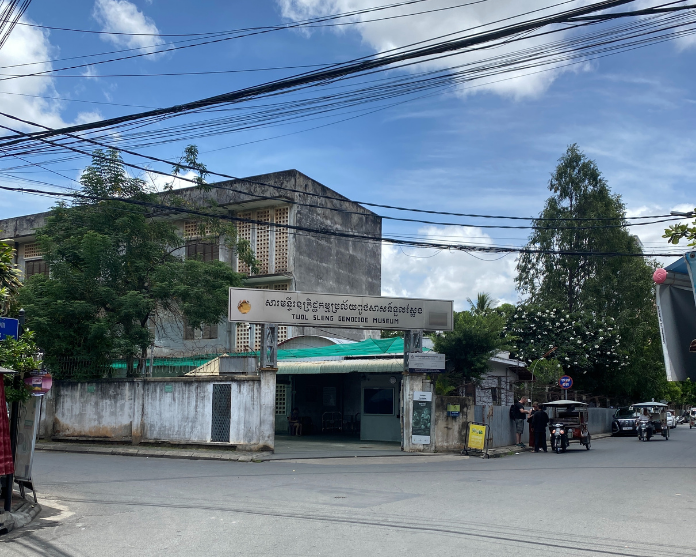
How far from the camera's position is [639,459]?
19.5 meters

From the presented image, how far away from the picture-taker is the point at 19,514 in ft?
30.5

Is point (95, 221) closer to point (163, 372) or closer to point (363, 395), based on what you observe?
point (163, 372)

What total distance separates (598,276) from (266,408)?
28369mm

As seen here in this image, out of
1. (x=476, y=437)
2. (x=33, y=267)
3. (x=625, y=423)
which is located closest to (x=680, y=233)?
(x=476, y=437)

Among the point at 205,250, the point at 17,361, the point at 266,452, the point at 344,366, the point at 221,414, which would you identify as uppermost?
the point at 205,250

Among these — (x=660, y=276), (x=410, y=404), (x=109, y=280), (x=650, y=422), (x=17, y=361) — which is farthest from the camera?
(x=650, y=422)

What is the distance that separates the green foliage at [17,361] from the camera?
9.71m

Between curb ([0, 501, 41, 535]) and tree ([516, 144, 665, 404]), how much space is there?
33.8 metres

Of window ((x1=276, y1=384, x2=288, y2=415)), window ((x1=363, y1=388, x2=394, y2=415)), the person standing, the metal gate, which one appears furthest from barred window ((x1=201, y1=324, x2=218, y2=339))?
the person standing

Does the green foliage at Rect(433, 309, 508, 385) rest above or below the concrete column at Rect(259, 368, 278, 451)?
above

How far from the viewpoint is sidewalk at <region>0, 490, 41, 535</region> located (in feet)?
28.4

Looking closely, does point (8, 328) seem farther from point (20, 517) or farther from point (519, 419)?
point (519, 419)

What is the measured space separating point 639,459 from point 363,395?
10.3m

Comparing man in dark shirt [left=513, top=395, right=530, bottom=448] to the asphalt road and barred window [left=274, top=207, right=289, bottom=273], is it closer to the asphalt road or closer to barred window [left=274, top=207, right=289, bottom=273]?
the asphalt road
